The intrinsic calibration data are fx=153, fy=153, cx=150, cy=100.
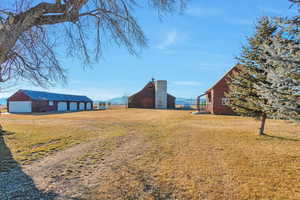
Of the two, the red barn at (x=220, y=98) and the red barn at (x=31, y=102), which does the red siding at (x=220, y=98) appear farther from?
the red barn at (x=31, y=102)

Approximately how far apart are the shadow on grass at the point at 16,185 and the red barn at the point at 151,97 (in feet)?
117

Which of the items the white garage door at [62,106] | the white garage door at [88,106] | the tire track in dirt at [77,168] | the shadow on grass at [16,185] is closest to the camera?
the shadow on grass at [16,185]

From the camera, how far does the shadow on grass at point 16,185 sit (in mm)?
3018

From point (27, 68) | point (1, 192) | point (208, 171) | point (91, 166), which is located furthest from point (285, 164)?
point (27, 68)

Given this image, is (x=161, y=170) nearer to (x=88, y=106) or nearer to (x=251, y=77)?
(x=251, y=77)

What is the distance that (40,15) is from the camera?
170 inches

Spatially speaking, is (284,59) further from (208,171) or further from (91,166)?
(91,166)

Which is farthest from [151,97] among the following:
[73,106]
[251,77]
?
[251,77]

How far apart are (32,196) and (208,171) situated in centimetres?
412

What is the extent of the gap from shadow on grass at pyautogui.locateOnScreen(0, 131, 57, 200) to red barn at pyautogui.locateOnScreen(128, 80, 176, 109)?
117 feet

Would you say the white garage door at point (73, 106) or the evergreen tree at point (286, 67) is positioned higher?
the evergreen tree at point (286, 67)

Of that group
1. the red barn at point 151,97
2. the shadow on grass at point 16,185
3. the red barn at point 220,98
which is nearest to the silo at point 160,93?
the red barn at point 151,97

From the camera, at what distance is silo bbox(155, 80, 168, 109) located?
39594mm

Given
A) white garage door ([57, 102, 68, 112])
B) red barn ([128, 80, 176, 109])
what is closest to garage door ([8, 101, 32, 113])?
white garage door ([57, 102, 68, 112])
